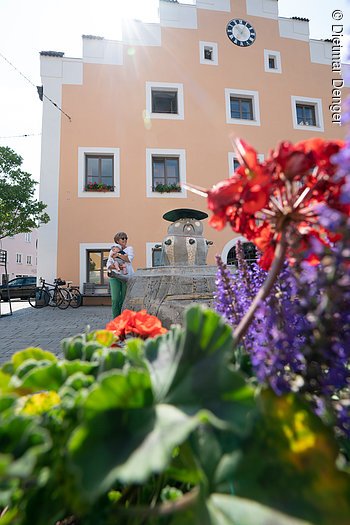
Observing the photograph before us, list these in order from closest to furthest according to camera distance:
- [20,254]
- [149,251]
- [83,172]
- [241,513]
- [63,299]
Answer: [241,513]
[63,299]
[149,251]
[83,172]
[20,254]

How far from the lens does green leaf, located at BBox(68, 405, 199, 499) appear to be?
0.93 feet

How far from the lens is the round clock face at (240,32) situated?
1334 centimetres

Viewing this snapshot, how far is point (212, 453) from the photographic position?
1.26 ft

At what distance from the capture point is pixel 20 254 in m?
35.7

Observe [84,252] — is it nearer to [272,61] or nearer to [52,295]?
[52,295]

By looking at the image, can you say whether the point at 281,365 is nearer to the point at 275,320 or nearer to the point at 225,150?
the point at 275,320

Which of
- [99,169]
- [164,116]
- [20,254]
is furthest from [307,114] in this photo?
[20,254]

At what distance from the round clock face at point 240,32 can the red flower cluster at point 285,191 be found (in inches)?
625

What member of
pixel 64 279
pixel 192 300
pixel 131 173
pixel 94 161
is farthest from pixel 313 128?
pixel 192 300

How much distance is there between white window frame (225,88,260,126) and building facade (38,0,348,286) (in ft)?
0.14

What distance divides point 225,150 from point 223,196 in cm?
1288

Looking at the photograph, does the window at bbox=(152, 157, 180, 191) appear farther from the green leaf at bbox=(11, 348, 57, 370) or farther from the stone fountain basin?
the green leaf at bbox=(11, 348, 57, 370)

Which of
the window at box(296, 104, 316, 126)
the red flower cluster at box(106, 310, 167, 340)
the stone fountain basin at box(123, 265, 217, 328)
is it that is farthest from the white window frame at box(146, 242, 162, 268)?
the red flower cluster at box(106, 310, 167, 340)

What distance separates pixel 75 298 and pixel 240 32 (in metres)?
12.9
